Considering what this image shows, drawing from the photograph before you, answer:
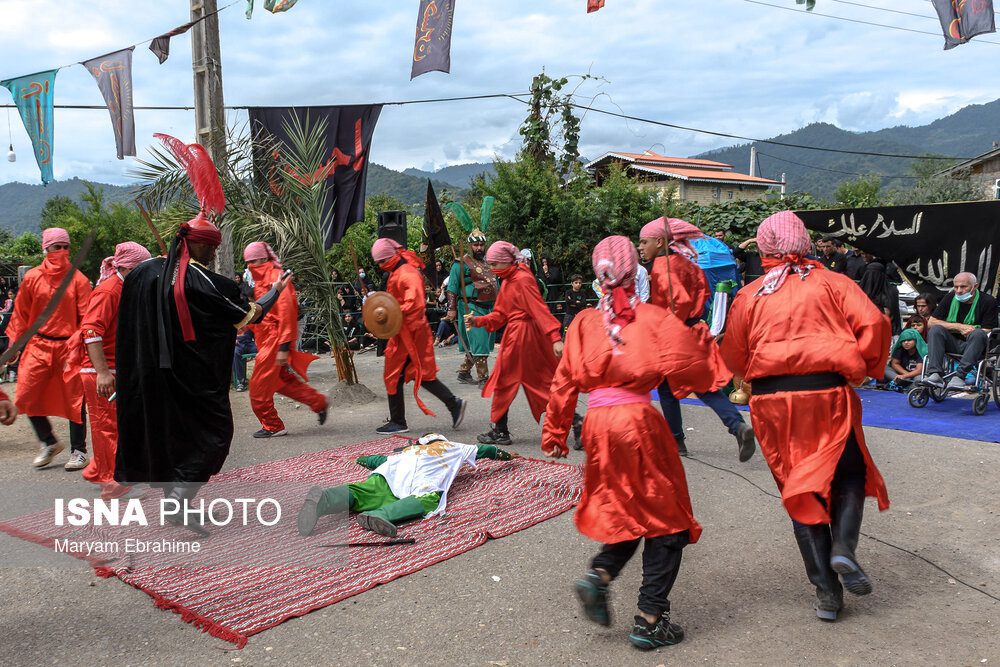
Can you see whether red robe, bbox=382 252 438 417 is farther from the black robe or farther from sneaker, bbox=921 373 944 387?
sneaker, bbox=921 373 944 387

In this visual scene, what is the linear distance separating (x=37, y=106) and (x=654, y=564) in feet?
38.3

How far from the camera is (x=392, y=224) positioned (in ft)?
32.5

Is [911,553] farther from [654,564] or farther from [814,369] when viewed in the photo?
[654,564]

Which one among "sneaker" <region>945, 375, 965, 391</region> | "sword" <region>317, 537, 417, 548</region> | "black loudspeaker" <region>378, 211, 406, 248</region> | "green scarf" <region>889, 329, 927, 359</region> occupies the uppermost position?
"black loudspeaker" <region>378, 211, 406, 248</region>

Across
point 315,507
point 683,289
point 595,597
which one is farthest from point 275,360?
point 595,597

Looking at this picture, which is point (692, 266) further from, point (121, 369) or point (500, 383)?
point (121, 369)

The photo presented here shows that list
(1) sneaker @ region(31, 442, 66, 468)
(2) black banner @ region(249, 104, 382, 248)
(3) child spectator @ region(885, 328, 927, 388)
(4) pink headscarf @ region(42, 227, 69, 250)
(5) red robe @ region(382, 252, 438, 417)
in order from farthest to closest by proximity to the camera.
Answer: (2) black banner @ region(249, 104, 382, 248)
(3) child spectator @ region(885, 328, 927, 388)
(5) red robe @ region(382, 252, 438, 417)
(1) sneaker @ region(31, 442, 66, 468)
(4) pink headscarf @ region(42, 227, 69, 250)

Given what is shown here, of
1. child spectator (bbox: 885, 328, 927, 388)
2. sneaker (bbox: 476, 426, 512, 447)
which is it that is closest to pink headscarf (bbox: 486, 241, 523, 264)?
sneaker (bbox: 476, 426, 512, 447)

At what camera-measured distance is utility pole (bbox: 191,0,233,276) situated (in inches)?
408

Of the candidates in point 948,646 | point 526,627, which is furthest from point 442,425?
point 948,646

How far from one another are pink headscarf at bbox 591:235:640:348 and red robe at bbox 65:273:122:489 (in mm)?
3268

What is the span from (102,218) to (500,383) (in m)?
50.6

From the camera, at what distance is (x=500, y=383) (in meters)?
6.78

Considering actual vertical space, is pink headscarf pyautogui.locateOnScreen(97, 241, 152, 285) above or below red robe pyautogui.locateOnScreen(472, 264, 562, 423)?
above
